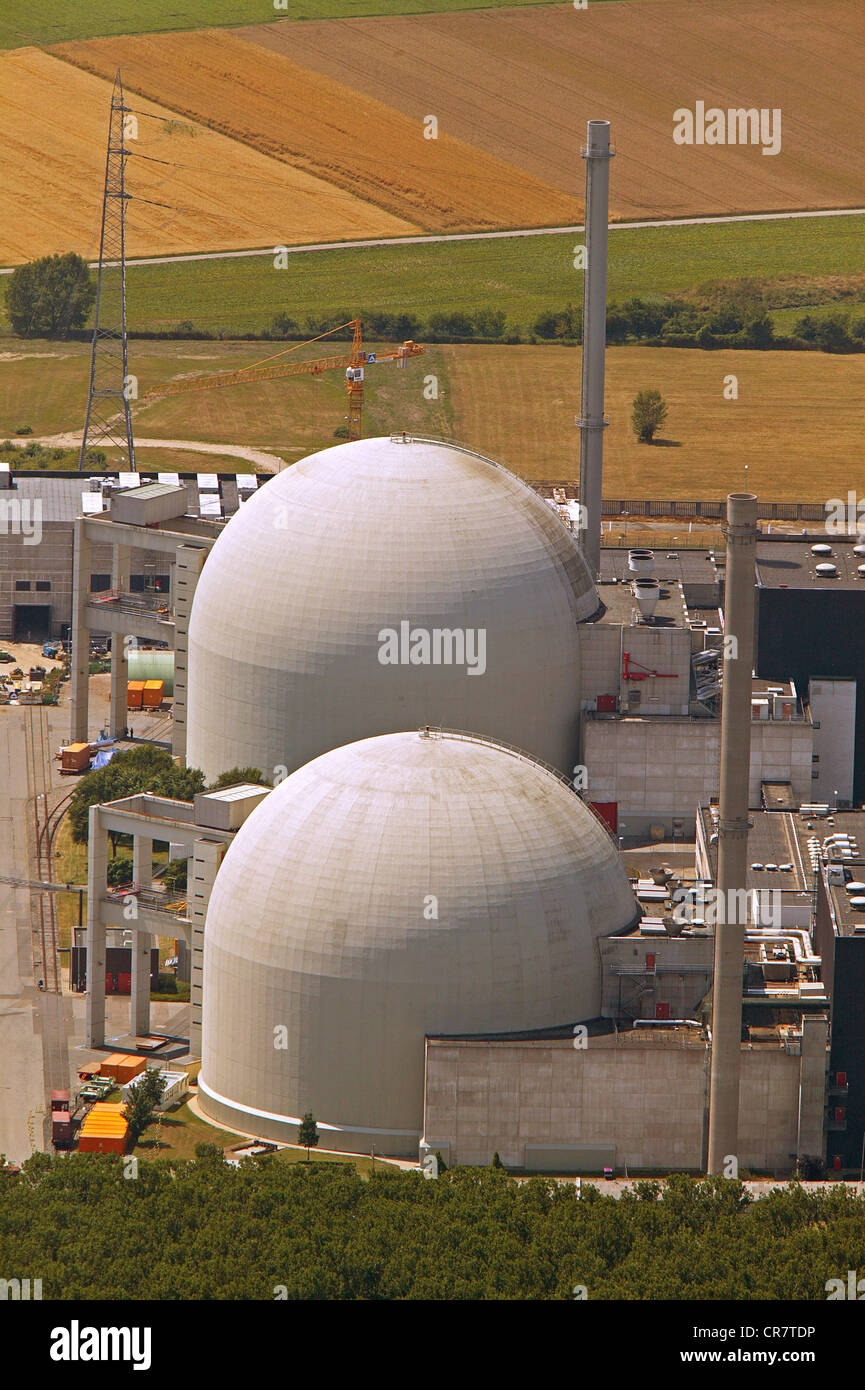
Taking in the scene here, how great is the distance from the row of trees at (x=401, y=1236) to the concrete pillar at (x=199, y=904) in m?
16.5

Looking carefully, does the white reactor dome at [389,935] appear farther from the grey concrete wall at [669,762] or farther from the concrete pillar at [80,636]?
the concrete pillar at [80,636]

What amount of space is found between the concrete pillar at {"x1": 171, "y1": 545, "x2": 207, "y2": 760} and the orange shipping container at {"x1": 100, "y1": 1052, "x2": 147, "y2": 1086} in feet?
113

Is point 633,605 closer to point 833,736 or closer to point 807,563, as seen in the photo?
point 807,563

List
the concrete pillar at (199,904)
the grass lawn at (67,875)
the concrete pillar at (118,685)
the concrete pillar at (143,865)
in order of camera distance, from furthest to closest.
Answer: the concrete pillar at (118,685) → the grass lawn at (67,875) → the concrete pillar at (143,865) → the concrete pillar at (199,904)

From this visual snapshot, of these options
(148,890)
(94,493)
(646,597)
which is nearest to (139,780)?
(148,890)

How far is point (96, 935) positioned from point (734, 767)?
110 feet

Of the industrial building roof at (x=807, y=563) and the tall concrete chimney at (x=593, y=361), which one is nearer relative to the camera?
the industrial building roof at (x=807, y=563)

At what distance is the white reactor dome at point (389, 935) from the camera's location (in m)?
107

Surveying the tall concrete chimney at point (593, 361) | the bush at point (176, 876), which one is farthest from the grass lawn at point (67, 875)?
the tall concrete chimney at point (593, 361)

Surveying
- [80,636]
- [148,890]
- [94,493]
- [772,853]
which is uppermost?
[94,493]

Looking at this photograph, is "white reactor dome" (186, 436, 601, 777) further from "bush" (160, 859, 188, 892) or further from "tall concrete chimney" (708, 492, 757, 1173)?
"tall concrete chimney" (708, 492, 757, 1173)

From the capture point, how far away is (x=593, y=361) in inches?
5866

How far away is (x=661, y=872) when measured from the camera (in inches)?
5000

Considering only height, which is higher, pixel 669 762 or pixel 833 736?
pixel 833 736
